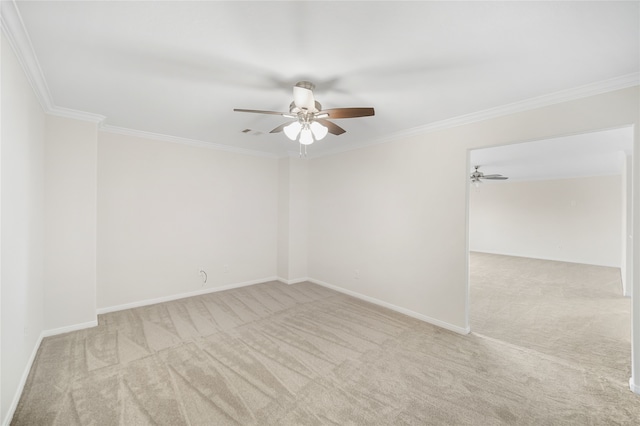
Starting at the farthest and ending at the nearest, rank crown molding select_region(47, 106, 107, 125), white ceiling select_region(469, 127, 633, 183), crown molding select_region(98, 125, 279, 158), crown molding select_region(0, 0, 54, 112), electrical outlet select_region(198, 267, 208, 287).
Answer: electrical outlet select_region(198, 267, 208, 287), white ceiling select_region(469, 127, 633, 183), crown molding select_region(98, 125, 279, 158), crown molding select_region(47, 106, 107, 125), crown molding select_region(0, 0, 54, 112)

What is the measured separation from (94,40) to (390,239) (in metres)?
3.66

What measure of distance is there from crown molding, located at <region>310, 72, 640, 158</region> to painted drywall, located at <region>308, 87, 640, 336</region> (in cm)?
4

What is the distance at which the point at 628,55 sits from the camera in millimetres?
1844

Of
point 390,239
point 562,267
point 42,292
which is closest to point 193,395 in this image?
point 42,292

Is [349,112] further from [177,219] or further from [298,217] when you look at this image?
[177,219]

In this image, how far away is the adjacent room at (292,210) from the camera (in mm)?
1699

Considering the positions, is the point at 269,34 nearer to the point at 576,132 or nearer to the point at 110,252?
the point at 576,132

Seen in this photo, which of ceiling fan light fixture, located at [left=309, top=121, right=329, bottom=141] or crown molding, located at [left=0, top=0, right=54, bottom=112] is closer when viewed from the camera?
crown molding, located at [left=0, top=0, right=54, bottom=112]

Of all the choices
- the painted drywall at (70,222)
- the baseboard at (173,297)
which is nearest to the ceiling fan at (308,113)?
the painted drywall at (70,222)

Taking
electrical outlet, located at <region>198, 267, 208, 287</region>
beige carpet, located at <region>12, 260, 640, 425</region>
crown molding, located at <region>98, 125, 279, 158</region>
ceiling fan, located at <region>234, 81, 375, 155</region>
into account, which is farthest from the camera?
electrical outlet, located at <region>198, 267, 208, 287</region>

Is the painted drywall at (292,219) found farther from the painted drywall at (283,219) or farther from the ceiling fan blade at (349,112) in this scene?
the ceiling fan blade at (349,112)

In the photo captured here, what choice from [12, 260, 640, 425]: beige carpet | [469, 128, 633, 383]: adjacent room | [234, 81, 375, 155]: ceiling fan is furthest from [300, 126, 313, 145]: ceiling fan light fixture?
[469, 128, 633, 383]: adjacent room

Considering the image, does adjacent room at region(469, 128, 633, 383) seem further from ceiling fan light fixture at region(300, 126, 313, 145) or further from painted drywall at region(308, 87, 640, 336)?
ceiling fan light fixture at region(300, 126, 313, 145)

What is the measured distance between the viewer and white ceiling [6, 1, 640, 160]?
4.88ft
